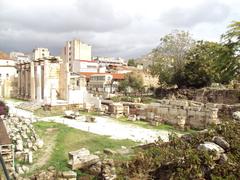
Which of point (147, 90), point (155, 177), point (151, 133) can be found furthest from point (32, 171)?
point (147, 90)

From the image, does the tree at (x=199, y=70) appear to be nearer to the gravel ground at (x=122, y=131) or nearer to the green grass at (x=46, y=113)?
the gravel ground at (x=122, y=131)

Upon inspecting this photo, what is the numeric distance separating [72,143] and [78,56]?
60548 mm

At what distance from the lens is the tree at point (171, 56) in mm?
39031

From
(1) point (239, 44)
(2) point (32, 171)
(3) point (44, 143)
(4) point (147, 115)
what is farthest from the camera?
(4) point (147, 115)

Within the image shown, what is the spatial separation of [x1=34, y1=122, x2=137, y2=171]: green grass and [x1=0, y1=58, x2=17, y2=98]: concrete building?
95.6 ft

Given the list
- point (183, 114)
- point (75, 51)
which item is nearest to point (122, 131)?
point (183, 114)

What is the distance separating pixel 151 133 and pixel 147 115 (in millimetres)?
5842

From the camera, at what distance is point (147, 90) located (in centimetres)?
4731

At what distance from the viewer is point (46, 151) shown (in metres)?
14.2

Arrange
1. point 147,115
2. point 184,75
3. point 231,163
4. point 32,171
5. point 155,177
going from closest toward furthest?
point 231,163
point 155,177
point 32,171
point 147,115
point 184,75

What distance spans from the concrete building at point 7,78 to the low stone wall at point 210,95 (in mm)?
28803

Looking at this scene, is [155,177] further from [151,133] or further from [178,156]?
[151,133]

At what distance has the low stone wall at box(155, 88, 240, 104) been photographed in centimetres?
2827

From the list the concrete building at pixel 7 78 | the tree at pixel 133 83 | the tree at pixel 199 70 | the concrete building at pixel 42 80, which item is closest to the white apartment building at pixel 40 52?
the concrete building at pixel 7 78
